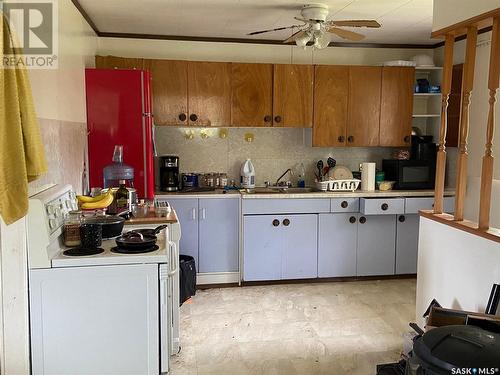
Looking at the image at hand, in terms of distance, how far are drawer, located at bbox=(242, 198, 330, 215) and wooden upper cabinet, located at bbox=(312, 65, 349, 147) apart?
24.3 inches

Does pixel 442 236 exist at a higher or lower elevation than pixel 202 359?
higher

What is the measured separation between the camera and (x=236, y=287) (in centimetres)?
430

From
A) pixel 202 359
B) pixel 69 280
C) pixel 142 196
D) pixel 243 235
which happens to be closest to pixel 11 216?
pixel 69 280

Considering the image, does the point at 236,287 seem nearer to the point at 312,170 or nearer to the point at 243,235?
the point at 243,235

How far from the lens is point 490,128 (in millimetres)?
2305

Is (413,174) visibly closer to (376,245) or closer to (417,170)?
(417,170)

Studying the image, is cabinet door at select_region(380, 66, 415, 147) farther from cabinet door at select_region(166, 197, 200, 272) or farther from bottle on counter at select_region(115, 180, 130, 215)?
bottle on counter at select_region(115, 180, 130, 215)

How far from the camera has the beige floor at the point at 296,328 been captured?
2.89 metres

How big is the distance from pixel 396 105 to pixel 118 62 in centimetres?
274

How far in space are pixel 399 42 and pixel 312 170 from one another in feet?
5.33

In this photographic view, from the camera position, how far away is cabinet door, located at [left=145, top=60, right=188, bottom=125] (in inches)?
165

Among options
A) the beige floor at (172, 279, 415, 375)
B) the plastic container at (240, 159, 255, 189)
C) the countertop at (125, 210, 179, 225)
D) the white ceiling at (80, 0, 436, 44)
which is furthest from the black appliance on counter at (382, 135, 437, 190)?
the countertop at (125, 210, 179, 225)

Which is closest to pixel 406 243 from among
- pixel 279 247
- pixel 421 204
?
pixel 421 204

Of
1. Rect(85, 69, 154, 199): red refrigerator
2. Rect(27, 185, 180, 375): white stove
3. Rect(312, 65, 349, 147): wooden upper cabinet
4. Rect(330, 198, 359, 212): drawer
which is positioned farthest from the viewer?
Rect(312, 65, 349, 147): wooden upper cabinet
